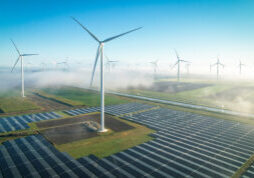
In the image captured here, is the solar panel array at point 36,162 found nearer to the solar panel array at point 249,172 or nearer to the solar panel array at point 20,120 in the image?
the solar panel array at point 20,120

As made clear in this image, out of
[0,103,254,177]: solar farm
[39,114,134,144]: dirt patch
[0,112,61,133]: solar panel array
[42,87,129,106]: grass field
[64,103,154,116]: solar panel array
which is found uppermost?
[42,87,129,106]: grass field

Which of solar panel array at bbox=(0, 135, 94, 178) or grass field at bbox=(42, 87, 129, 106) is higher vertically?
grass field at bbox=(42, 87, 129, 106)

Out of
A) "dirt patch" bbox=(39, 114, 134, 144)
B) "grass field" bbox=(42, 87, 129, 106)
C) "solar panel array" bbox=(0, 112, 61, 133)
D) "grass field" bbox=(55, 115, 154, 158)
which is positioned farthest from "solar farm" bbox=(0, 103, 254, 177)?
"grass field" bbox=(42, 87, 129, 106)

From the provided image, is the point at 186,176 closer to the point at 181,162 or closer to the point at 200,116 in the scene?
the point at 181,162

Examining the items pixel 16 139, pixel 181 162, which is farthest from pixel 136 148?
pixel 16 139

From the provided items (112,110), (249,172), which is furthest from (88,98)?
(249,172)

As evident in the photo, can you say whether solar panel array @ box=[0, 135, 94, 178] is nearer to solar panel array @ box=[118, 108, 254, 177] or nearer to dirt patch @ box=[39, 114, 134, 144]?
dirt patch @ box=[39, 114, 134, 144]
